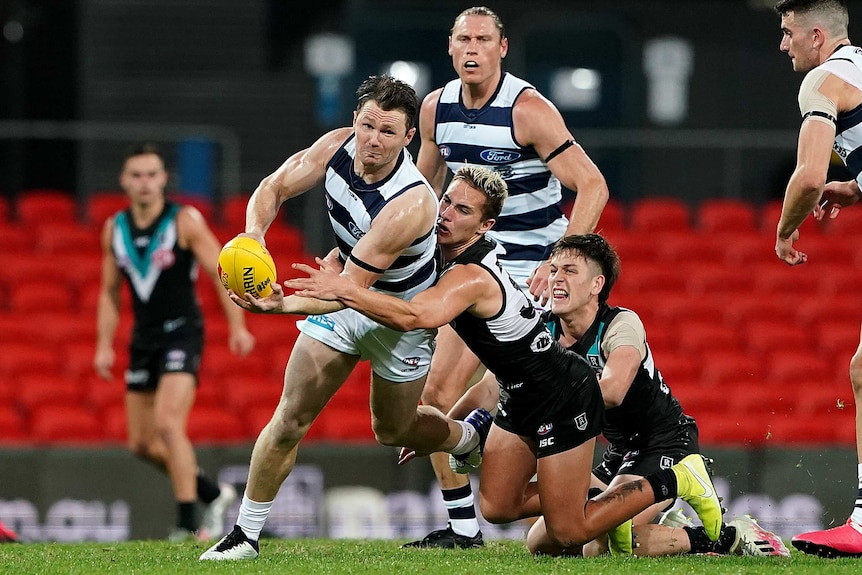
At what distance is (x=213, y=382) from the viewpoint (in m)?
12.7

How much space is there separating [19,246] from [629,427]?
9.25 m

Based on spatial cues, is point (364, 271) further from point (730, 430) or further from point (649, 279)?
point (649, 279)

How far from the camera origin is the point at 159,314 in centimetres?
1002

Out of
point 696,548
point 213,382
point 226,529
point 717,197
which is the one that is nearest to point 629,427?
point 696,548

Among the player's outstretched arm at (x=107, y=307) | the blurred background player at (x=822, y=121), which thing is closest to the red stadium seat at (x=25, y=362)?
the player's outstretched arm at (x=107, y=307)

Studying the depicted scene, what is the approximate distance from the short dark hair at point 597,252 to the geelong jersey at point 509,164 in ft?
2.02

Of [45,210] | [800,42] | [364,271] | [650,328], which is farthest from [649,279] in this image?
[364,271]

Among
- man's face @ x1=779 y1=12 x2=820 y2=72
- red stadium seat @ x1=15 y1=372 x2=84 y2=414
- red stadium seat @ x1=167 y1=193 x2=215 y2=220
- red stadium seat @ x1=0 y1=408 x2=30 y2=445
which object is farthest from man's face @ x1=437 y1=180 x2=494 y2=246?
red stadium seat @ x1=167 y1=193 x2=215 y2=220

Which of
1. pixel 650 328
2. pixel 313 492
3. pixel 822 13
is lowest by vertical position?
pixel 313 492

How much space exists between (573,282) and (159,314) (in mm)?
4212

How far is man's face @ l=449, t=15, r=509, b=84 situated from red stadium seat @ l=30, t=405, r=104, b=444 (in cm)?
565

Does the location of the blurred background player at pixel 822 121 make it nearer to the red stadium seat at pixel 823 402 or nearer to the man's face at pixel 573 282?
the man's face at pixel 573 282

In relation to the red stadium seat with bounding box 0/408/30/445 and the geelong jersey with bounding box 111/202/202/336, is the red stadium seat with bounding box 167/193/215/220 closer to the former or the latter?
the red stadium seat with bounding box 0/408/30/445

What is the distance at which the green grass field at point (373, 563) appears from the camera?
5992 millimetres
